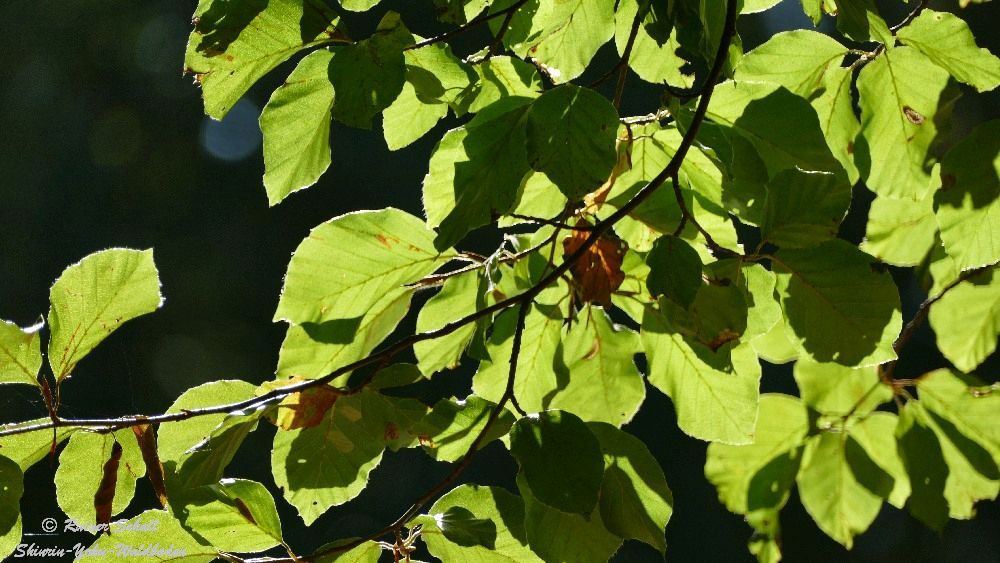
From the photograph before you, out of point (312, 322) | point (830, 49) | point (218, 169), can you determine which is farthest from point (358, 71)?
A: point (218, 169)

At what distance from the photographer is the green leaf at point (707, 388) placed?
0.71 metres

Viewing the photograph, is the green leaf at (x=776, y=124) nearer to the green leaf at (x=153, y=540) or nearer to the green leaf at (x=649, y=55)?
the green leaf at (x=649, y=55)

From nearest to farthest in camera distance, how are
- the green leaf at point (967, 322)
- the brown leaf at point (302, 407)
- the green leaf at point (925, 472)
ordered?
the brown leaf at point (302, 407)
the green leaf at point (925, 472)
the green leaf at point (967, 322)

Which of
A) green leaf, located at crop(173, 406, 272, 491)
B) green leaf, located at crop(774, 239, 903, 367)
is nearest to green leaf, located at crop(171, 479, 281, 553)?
green leaf, located at crop(173, 406, 272, 491)

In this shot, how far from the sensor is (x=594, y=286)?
2.21ft

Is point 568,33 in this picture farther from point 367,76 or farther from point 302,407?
point 302,407

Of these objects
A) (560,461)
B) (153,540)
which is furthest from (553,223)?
(153,540)

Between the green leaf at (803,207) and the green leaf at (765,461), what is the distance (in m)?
0.38

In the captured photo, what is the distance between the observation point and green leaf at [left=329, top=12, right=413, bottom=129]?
547 mm

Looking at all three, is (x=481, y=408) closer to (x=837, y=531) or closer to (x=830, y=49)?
(x=830, y=49)

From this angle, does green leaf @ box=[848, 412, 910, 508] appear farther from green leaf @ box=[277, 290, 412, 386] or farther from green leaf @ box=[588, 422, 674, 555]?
green leaf @ box=[277, 290, 412, 386]

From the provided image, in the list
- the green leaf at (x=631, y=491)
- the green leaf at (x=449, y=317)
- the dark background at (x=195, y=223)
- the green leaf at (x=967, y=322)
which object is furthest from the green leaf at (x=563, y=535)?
the dark background at (x=195, y=223)

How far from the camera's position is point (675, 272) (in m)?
0.57

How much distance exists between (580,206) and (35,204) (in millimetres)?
5587
